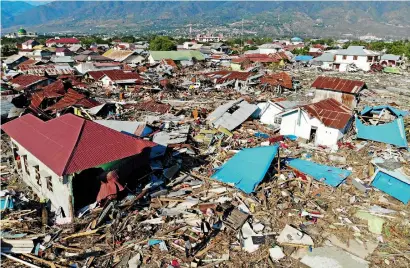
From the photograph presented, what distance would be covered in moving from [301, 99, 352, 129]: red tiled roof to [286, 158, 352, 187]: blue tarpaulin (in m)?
3.68

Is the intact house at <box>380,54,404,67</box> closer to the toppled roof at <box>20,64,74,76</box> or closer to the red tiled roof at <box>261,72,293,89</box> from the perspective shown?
the red tiled roof at <box>261,72,293,89</box>

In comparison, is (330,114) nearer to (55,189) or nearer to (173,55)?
(55,189)

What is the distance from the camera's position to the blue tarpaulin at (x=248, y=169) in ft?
40.4

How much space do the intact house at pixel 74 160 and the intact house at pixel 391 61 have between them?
186ft

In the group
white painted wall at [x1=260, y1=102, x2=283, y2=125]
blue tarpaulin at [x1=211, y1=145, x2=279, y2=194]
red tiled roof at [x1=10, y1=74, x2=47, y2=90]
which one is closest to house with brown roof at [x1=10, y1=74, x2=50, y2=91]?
red tiled roof at [x1=10, y1=74, x2=47, y2=90]

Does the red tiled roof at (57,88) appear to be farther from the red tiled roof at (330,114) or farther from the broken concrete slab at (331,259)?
the broken concrete slab at (331,259)

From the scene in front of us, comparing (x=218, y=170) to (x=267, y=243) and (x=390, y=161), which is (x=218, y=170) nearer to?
(x=267, y=243)

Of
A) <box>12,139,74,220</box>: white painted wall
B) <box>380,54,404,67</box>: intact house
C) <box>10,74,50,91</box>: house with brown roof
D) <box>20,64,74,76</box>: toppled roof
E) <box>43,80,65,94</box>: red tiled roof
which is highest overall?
<box>12,139,74,220</box>: white painted wall

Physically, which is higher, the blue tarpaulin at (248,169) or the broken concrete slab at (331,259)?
the blue tarpaulin at (248,169)

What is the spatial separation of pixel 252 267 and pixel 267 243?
112 cm

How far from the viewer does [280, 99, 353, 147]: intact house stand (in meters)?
17.5

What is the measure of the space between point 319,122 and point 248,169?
682cm

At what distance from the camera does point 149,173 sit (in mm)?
13539

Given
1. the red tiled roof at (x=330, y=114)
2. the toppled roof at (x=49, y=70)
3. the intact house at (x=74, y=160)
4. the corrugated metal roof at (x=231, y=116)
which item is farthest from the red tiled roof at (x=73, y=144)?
the toppled roof at (x=49, y=70)
